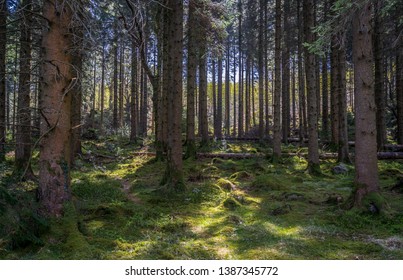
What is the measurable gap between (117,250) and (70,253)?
2.25ft

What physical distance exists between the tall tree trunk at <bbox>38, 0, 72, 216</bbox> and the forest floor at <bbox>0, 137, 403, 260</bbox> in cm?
30

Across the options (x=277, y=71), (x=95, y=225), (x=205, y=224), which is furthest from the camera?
(x=277, y=71)

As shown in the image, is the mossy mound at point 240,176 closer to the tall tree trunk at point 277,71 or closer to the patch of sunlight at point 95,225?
the tall tree trunk at point 277,71

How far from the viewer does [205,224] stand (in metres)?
6.45

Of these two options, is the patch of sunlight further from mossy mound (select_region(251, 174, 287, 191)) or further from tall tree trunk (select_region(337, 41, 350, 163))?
tall tree trunk (select_region(337, 41, 350, 163))

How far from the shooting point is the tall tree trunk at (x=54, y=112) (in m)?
5.25

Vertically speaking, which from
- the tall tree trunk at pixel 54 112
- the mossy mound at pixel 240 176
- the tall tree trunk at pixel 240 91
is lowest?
the mossy mound at pixel 240 176

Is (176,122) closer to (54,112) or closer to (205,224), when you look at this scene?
(205,224)

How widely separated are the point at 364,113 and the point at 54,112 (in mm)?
6116

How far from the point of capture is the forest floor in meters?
4.56

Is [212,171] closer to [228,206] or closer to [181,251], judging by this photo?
[228,206]

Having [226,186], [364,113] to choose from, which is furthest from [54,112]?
[364,113]

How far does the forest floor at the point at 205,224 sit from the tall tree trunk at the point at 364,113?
59 centimetres

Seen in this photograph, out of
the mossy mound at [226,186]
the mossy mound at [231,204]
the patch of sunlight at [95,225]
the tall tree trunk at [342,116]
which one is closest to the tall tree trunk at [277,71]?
the tall tree trunk at [342,116]
